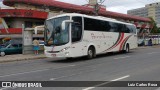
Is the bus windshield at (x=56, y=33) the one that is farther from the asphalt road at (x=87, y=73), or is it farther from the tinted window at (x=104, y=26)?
the asphalt road at (x=87, y=73)

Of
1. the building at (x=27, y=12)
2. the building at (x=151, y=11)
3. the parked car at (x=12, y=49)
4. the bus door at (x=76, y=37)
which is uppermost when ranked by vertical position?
the building at (x=151, y=11)

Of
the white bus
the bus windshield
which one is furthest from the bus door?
the bus windshield

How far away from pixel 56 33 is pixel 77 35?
1.56 metres

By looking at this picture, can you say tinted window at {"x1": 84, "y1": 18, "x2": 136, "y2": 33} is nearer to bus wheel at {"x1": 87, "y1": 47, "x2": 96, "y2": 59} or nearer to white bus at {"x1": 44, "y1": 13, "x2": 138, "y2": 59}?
white bus at {"x1": 44, "y1": 13, "x2": 138, "y2": 59}

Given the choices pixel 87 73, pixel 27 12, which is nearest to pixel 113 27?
pixel 87 73

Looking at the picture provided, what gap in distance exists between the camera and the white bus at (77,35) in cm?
1783

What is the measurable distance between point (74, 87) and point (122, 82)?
1.91 meters

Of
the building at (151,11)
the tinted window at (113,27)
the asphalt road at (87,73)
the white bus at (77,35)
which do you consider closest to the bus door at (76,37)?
the white bus at (77,35)

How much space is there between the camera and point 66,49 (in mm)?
17781

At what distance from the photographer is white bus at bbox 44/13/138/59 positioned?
1783cm

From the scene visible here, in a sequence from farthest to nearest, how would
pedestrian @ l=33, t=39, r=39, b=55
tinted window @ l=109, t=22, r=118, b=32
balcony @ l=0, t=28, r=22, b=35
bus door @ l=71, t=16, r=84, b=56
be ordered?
balcony @ l=0, t=28, r=22, b=35
pedestrian @ l=33, t=39, r=39, b=55
tinted window @ l=109, t=22, r=118, b=32
bus door @ l=71, t=16, r=84, b=56

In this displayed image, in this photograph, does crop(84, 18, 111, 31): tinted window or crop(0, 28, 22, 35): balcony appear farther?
crop(0, 28, 22, 35): balcony

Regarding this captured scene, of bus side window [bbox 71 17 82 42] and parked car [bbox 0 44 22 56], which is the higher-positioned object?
bus side window [bbox 71 17 82 42]

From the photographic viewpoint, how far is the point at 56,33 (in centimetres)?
1808
